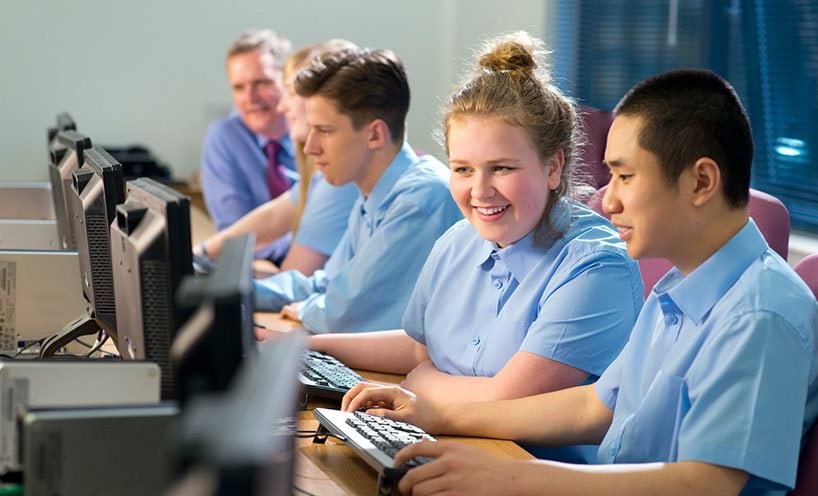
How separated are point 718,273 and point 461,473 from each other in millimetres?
415

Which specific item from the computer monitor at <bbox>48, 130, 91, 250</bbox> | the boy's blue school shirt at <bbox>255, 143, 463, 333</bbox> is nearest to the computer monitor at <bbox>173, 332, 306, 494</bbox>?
the computer monitor at <bbox>48, 130, 91, 250</bbox>

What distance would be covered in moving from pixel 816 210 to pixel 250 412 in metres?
3.10

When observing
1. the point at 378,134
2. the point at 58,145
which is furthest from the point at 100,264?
the point at 378,134

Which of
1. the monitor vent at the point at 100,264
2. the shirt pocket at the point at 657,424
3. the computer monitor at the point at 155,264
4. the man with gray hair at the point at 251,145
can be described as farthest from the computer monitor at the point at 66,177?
the man with gray hair at the point at 251,145

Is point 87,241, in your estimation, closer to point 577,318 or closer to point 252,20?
point 577,318

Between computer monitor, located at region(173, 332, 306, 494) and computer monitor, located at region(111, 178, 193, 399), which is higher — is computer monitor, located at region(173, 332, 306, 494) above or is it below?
above

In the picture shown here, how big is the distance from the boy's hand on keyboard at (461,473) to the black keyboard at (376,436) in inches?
1.4

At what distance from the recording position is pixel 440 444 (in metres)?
1.42

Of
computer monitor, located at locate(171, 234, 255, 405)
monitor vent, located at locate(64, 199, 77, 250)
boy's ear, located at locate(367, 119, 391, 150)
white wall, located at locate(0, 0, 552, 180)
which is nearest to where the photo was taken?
computer monitor, located at locate(171, 234, 255, 405)

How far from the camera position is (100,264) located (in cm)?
182

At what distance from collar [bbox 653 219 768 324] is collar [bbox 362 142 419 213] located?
1290 mm

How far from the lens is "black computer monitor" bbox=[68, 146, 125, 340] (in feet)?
5.72

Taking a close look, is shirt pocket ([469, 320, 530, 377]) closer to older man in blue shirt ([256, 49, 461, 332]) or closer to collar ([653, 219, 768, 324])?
collar ([653, 219, 768, 324])

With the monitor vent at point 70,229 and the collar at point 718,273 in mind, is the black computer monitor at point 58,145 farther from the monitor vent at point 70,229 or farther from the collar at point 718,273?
the collar at point 718,273
